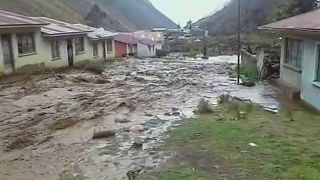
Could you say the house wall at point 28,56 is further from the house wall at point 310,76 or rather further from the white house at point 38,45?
the house wall at point 310,76

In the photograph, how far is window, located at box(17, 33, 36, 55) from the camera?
21595mm

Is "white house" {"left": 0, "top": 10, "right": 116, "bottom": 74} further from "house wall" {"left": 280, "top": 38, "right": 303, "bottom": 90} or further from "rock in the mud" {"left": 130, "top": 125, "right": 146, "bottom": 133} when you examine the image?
"house wall" {"left": 280, "top": 38, "right": 303, "bottom": 90}

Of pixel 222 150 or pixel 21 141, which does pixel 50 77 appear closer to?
pixel 21 141

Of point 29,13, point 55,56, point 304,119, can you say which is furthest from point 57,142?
point 29,13

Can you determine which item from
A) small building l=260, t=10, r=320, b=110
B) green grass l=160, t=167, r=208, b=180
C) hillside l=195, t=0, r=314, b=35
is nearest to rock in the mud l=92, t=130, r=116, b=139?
green grass l=160, t=167, r=208, b=180

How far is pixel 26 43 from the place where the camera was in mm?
22281

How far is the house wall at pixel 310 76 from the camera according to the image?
11.8 metres

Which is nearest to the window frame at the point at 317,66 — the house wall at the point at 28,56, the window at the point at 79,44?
the house wall at the point at 28,56

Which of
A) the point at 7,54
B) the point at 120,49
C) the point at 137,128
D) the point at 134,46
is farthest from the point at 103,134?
the point at 134,46

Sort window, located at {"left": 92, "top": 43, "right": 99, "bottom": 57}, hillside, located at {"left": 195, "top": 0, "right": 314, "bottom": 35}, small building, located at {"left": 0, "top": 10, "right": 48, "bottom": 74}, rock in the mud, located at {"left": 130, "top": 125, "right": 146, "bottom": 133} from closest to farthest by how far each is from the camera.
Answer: rock in the mud, located at {"left": 130, "top": 125, "right": 146, "bottom": 133}
small building, located at {"left": 0, "top": 10, "right": 48, "bottom": 74}
hillside, located at {"left": 195, "top": 0, "right": 314, "bottom": 35}
window, located at {"left": 92, "top": 43, "right": 99, "bottom": 57}

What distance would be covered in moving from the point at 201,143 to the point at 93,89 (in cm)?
1084

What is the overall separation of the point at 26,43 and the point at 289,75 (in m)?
14.7

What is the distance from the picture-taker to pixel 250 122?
9.91 metres

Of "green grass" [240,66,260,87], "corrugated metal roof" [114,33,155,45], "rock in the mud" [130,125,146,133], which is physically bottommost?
"rock in the mud" [130,125,146,133]
